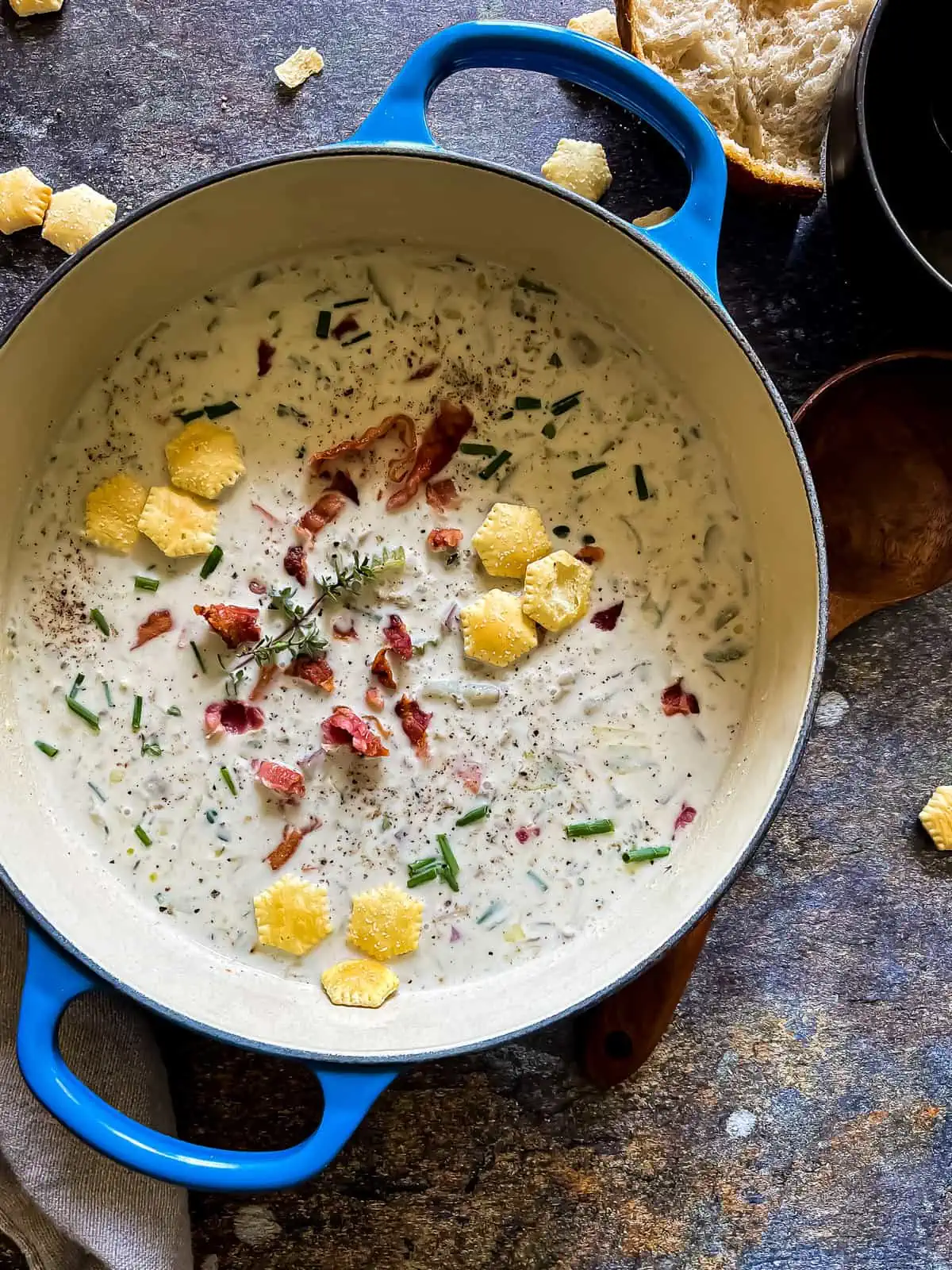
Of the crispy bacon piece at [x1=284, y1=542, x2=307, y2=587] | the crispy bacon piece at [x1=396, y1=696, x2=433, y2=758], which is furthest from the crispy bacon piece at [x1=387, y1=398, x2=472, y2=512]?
the crispy bacon piece at [x1=396, y1=696, x2=433, y2=758]

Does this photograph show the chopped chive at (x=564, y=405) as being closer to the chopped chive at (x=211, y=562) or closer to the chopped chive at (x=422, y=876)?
Result: the chopped chive at (x=211, y=562)

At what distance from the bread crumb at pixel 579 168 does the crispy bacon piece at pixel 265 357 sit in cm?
39

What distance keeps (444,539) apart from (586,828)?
14.7 inches

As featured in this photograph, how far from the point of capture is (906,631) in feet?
4.26

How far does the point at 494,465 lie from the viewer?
122 cm

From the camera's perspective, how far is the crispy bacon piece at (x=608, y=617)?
3.97ft

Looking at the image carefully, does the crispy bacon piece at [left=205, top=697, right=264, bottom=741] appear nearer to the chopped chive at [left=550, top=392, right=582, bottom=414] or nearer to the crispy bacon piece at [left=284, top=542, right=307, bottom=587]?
the crispy bacon piece at [left=284, top=542, right=307, bottom=587]

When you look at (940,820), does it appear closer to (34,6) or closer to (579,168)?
(579,168)

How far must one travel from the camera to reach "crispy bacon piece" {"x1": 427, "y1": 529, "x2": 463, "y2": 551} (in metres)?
1.19

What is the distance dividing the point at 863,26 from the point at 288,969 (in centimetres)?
129

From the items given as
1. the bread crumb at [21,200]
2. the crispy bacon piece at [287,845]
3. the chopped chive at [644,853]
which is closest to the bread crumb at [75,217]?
the bread crumb at [21,200]

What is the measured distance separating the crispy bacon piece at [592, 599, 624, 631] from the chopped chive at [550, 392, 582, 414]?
9.3 inches

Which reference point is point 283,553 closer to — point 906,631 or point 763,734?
point 763,734

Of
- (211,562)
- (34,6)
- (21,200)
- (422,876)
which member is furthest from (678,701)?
(34,6)
